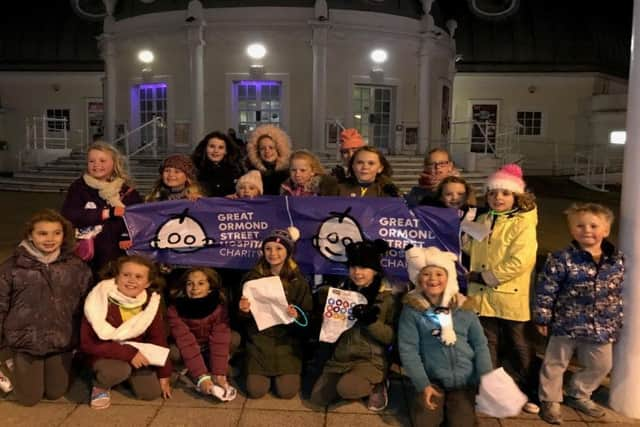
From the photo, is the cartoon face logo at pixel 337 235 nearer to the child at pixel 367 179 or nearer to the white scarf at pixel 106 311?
the child at pixel 367 179

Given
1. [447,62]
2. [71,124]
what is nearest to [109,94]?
[71,124]

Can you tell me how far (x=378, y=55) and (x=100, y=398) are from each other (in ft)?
57.6

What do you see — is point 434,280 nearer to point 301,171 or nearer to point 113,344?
point 301,171

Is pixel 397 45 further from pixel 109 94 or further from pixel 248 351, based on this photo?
pixel 248 351

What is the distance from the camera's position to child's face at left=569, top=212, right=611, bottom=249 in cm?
405

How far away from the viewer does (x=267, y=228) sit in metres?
5.32

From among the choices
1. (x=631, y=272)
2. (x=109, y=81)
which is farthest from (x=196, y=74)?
(x=631, y=272)

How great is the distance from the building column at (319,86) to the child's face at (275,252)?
15.0 metres

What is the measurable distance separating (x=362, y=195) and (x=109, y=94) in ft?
61.9

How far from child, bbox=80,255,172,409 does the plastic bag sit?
7.30ft

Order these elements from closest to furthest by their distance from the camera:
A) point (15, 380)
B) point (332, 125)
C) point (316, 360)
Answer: point (15, 380), point (316, 360), point (332, 125)

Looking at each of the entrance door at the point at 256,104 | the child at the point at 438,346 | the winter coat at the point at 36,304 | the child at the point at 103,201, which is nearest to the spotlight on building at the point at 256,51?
the entrance door at the point at 256,104

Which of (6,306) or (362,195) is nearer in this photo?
(6,306)

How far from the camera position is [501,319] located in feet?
15.0
